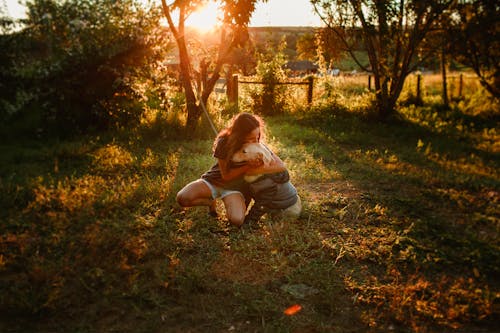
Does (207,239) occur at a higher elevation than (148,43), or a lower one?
lower

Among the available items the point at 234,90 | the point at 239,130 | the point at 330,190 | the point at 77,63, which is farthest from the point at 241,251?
the point at 234,90

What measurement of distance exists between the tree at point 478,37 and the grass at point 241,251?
6.99 meters

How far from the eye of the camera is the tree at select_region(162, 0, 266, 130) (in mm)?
7629

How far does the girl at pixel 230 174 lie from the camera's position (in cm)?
443

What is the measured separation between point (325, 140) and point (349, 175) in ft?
10.1

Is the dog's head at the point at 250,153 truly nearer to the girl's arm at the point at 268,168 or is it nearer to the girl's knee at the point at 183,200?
the girl's arm at the point at 268,168

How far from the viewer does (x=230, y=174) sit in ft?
14.9

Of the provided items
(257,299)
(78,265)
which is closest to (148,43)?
(78,265)

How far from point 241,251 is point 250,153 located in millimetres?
1121

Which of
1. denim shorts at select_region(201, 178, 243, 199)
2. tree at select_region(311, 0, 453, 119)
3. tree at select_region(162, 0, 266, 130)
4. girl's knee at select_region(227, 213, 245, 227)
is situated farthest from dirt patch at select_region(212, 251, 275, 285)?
tree at select_region(311, 0, 453, 119)

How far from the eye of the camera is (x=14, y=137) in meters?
8.70

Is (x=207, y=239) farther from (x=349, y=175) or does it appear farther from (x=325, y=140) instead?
(x=325, y=140)

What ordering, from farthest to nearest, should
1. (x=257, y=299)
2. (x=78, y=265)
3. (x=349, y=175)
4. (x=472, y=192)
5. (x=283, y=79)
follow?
(x=283, y=79)
(x=349, y=175)
(x=472, y=192)
(x=78, y=265)
(x=257, y=299)

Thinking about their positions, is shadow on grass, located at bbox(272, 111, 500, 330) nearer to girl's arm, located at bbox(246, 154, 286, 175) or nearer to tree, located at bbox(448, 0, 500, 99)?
girl's arm, located at bbox(246, 154, 286, 175)
